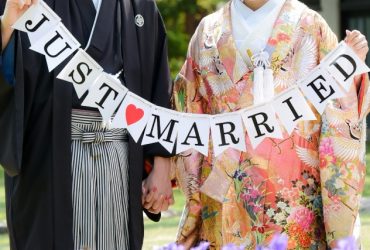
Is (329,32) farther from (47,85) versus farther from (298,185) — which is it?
(47,85)

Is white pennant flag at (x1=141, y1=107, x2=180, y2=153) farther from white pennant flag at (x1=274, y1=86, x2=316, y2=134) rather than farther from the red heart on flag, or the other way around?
white pennant flag at (x1=274, y1=86, x2=316, y2=134)

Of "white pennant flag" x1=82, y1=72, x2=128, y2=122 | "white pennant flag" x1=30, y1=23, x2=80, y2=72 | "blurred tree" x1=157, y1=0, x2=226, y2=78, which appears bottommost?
"white pennant flag" x1=82, y1=72, x2=128, y2=122

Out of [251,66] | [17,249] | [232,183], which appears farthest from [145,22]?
[17,249]

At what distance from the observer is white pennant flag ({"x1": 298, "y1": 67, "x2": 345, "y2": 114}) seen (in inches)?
169

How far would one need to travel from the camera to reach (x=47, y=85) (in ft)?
14.0

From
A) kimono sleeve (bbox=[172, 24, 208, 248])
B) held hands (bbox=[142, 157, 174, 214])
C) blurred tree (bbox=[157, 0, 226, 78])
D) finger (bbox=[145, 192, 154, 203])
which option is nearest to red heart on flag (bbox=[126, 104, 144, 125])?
held hands (bbox=[142, 157, 174, 214])

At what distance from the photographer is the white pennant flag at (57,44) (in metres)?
4.15

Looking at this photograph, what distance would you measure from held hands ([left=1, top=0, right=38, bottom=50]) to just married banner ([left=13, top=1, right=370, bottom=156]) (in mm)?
23

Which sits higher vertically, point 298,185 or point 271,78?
point 271,78

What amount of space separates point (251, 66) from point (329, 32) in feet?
1.43

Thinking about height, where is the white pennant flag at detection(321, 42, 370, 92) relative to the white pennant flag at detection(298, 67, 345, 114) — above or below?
above

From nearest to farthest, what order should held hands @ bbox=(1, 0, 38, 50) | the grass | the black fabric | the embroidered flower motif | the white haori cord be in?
held hands @ bbox=(1, 0, 38, 50), the black fabric, the white haori cord, the embroidered flower motif, the grass

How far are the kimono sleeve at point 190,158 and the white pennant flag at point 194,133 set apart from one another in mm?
439

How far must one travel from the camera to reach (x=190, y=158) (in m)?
4.87
